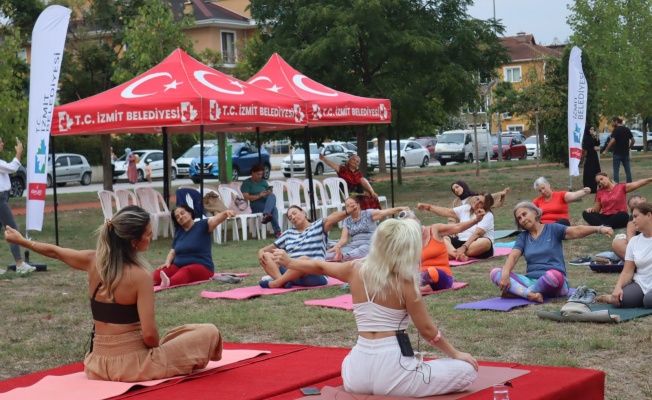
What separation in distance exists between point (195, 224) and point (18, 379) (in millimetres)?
4833

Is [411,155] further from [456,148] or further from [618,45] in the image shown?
[618,45]

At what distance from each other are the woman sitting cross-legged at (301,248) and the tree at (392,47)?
42.5 ft

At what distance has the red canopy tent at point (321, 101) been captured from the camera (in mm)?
17359

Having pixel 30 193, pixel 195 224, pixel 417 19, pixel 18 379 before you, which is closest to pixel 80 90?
pixel 417 19

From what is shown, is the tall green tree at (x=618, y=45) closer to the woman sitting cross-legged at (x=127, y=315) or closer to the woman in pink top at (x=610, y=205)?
the woman in pink top at (x=610, y=205)

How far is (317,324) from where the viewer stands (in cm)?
888

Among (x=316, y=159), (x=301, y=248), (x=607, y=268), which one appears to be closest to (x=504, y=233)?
(x=607, y=268)

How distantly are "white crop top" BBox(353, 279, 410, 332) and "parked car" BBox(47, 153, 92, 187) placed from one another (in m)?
34.8

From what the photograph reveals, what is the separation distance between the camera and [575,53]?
21328mm

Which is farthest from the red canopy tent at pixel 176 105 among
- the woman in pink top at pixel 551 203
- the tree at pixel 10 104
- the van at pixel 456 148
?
the van at pixel 456 148

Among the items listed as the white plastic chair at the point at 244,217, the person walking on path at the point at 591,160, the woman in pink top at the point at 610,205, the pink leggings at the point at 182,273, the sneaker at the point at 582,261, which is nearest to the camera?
the pink leggings at the point at 182,273

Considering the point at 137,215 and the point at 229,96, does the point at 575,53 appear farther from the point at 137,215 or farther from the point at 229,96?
the point at 137,215

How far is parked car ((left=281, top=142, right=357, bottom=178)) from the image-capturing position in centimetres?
4241

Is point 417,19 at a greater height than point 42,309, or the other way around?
point 417,19
